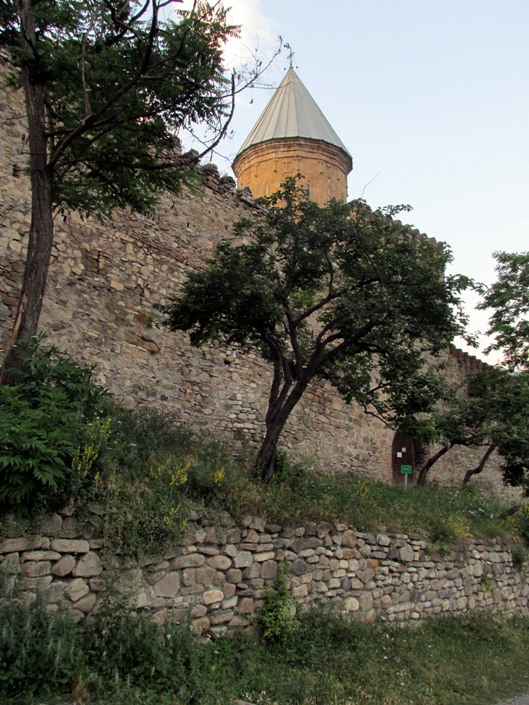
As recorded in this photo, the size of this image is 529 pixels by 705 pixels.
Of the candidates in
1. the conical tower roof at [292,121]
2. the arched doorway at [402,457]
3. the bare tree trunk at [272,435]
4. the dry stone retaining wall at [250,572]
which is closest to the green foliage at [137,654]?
the dry stone retaining wall at [250,572]

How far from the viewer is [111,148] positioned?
6.64 m

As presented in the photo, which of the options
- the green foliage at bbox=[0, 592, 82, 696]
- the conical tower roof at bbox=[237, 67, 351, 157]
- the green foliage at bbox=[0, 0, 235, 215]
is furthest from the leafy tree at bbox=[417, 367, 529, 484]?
the conical tower roof at bbox=[237, 67, 351, 157]

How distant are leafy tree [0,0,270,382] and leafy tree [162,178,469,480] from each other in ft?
6.43

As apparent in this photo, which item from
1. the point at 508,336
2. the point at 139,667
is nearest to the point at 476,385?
the point at 508,336

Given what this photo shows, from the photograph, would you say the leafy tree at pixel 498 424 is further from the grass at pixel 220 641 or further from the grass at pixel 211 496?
the grass at pixel 220 641

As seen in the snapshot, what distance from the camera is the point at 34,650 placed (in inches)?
160

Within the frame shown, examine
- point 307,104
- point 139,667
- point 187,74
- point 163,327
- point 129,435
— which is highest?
point 307,104

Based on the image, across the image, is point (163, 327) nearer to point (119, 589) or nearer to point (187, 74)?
point (187, 74)

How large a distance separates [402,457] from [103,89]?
1314cm

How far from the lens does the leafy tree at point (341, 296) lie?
7789 millimetres

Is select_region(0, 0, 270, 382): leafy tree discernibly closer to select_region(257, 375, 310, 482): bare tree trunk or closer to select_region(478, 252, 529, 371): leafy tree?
select_region(257, 375, 310, 482): bare tree trunk

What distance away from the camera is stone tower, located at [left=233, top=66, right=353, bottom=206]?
20859mm

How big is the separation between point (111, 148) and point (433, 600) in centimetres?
744

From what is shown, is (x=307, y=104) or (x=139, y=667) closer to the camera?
(x=139, y=667)
